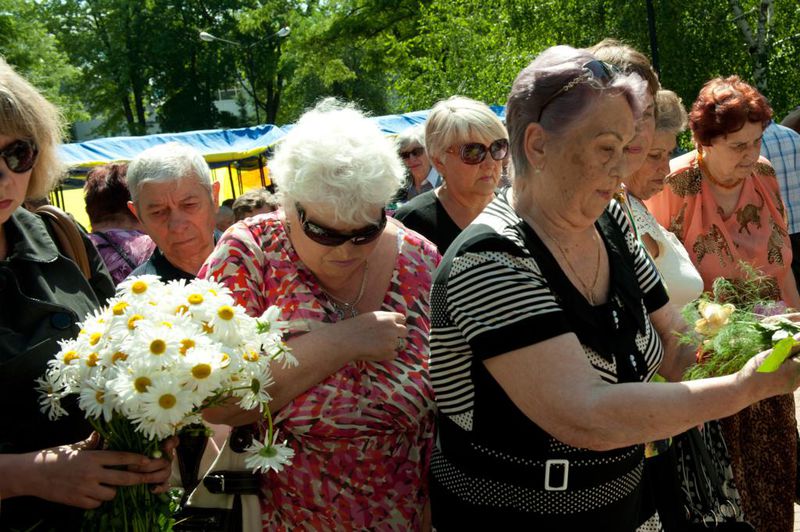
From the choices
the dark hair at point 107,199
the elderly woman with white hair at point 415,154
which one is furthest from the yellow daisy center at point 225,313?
the elderly woman with white hair at point 415,154

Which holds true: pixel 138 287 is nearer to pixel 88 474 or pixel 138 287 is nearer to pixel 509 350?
pixel 88 474

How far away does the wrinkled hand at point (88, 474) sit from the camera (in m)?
2.02

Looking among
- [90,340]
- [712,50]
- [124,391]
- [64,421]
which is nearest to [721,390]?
[124,391]

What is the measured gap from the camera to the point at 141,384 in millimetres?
1892

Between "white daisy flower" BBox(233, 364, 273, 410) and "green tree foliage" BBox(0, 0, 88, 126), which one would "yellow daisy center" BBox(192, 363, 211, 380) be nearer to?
"white daisy flower" BBox(233, 364, 273, 410)

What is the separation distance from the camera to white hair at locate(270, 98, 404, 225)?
2422 mm

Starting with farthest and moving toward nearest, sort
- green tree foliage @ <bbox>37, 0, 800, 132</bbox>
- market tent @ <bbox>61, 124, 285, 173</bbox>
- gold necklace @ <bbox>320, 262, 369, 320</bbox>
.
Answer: green tree foliage @ <bbox>37, 0, 800, 132</bbox> < market tent @ <bbox>61, 124, 285, 173</bbox> < gold necklace @ <bbox>320, 262, 369, 320</bbox>

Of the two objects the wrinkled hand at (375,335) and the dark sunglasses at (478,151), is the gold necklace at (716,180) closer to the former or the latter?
the dark sunglasses at (478,151)

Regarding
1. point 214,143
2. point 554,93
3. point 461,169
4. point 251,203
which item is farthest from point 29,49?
point 554,93

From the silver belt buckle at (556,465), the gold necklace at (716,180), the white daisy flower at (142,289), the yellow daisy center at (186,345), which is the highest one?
the white daisy flower at (142,289)

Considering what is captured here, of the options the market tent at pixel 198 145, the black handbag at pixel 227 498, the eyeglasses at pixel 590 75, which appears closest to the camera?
the eyeglasses at pixel 590 75

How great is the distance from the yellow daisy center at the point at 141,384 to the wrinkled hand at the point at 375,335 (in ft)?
2.13

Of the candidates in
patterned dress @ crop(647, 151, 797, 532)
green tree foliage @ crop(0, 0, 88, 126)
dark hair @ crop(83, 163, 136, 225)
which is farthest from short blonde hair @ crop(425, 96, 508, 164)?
green tree foliage @ crop(0, 0, 88, 126)

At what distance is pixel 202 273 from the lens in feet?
8.37
